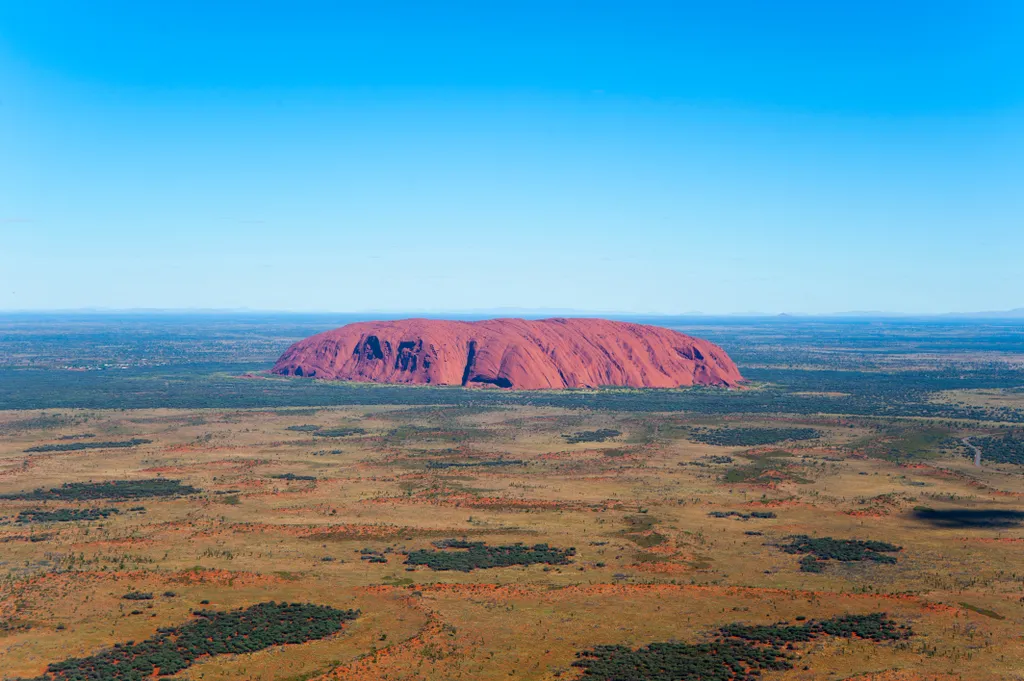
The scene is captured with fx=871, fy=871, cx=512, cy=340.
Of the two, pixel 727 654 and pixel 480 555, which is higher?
pixel 480 555

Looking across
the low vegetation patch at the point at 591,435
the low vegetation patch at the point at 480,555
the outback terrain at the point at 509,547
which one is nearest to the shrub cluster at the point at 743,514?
the outback terrain at the point at 509,547

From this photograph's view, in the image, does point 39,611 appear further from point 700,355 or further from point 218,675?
point 700,355

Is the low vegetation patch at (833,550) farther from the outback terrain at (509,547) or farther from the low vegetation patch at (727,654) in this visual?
the low vegetation patch at (727,654)

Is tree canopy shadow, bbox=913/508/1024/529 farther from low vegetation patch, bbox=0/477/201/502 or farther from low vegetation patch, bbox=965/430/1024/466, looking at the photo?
low vegetation patch, bbox=0/477/201/502

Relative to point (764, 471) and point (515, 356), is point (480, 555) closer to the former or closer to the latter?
point (764, 471)

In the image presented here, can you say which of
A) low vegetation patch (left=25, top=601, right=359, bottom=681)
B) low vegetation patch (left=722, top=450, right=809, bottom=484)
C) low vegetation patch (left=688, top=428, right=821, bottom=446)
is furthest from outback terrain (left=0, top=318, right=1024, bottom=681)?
low vegetation patch (left=688, top=428, right=821, bottom=446)

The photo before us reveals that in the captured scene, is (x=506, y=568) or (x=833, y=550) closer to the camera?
(x=506, y=568)

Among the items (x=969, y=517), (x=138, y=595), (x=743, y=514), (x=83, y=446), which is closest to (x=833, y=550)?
(x=743, y=514)
